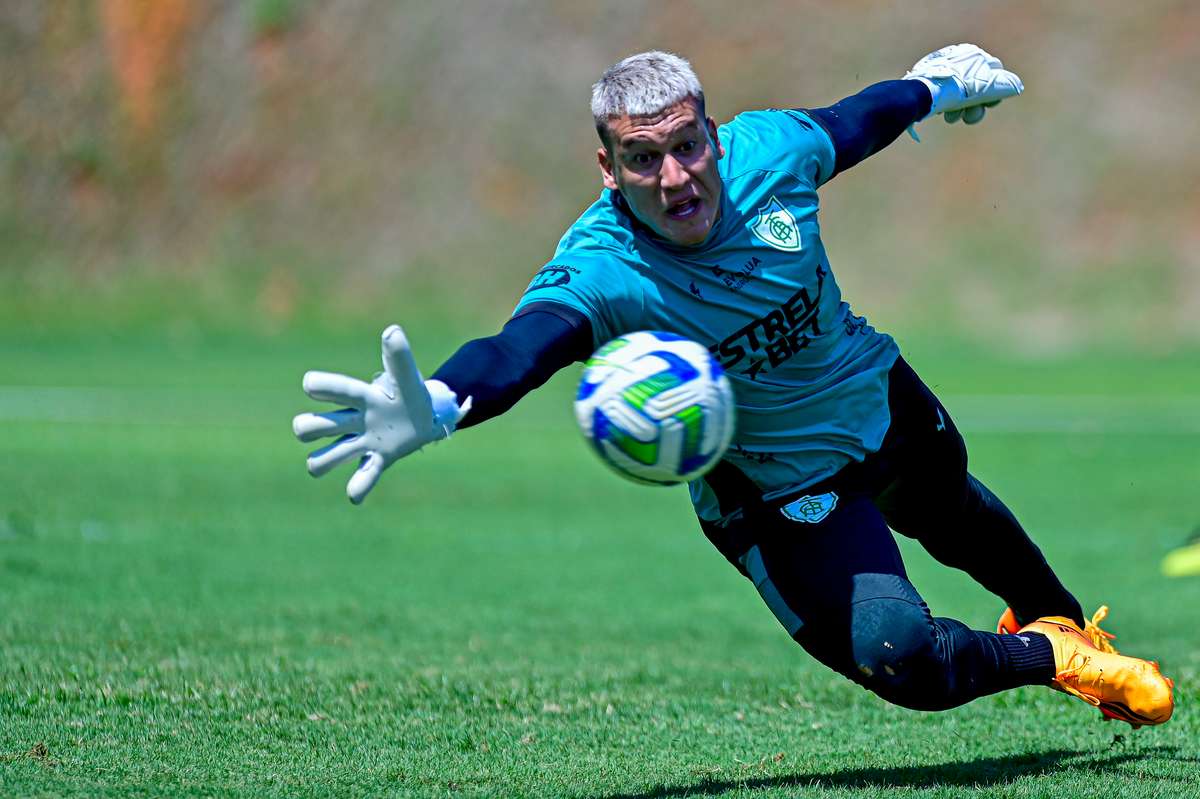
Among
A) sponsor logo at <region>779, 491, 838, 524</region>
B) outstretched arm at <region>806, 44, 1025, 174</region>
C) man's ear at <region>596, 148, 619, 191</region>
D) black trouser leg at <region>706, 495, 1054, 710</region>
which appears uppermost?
outstretched arm at <region>806, 44, 1025, 174</region>

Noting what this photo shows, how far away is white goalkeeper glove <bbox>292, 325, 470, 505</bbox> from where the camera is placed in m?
4.37

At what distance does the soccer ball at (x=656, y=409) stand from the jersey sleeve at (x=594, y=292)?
238 millimetres

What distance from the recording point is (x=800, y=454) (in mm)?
5742

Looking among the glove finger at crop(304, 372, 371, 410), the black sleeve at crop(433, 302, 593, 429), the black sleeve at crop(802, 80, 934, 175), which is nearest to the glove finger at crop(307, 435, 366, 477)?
the glove finger at crop(304, 372, 371, 410)

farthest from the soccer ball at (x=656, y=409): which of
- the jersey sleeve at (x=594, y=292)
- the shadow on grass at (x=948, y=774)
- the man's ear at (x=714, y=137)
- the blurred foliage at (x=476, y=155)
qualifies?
the blurred foliage at (x=476, y=155)

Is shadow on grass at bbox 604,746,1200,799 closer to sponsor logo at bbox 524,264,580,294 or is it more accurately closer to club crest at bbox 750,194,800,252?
sponsor logo at bbox 524,264,580,294

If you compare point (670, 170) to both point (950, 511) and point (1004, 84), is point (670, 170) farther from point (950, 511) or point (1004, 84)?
point (1004, 84)

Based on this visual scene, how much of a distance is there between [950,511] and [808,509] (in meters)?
0.90

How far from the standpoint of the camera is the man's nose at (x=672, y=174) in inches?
206

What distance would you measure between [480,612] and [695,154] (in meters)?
5.67

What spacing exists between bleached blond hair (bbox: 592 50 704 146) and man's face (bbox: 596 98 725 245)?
0.03 metres

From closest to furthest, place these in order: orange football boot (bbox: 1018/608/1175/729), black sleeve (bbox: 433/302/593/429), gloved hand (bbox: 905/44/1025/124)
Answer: black sleeve (bbox: 433/302/593/429)
orange football boot (bbox: 1018/608/1175/729)
gloved hand (bbox: 905/44/1025/124)

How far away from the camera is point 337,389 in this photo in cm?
436

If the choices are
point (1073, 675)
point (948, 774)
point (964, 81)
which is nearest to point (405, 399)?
point (948, 774)
